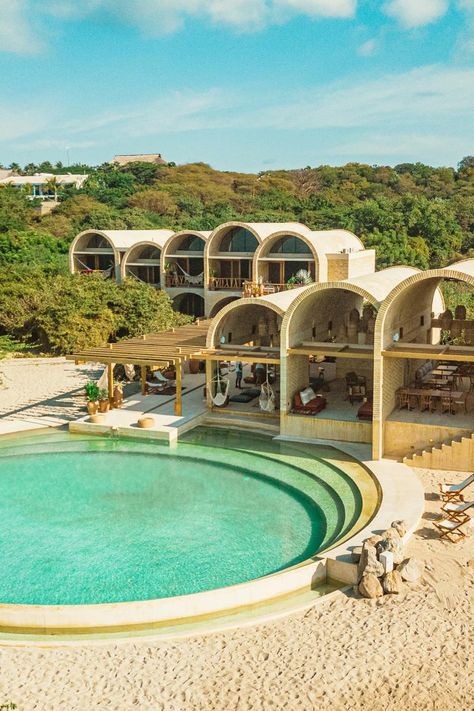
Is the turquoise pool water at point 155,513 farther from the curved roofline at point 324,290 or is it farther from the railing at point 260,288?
the railing at point 260,288

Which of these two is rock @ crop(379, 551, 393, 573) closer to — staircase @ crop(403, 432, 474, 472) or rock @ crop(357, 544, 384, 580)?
rock @ crop(357, 544, 384, 580)

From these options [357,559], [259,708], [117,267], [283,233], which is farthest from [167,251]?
[259,708]

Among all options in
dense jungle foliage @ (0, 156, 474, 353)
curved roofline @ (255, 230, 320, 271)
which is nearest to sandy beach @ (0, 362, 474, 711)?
dense jungle foliage @ (0, 156, 474, 353)

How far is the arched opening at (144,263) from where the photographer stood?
42.2 metres

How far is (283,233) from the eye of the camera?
3616 cm

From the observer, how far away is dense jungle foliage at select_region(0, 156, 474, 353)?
35.4m

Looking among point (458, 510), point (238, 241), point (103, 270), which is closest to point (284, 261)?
point (238, 241)

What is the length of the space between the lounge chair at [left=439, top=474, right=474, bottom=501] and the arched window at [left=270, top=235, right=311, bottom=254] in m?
21.5

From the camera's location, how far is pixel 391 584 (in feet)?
41.7

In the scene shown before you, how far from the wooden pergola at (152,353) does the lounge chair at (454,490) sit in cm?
929

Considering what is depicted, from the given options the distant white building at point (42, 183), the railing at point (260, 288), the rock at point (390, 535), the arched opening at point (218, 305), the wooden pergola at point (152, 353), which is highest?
the distant white building at point (42, 183)

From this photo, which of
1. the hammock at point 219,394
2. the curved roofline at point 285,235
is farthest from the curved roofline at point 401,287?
the curved roofline at point 285,235

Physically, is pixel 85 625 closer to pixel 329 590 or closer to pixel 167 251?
pixel 329 590

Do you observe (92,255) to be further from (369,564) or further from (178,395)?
(369,564)
